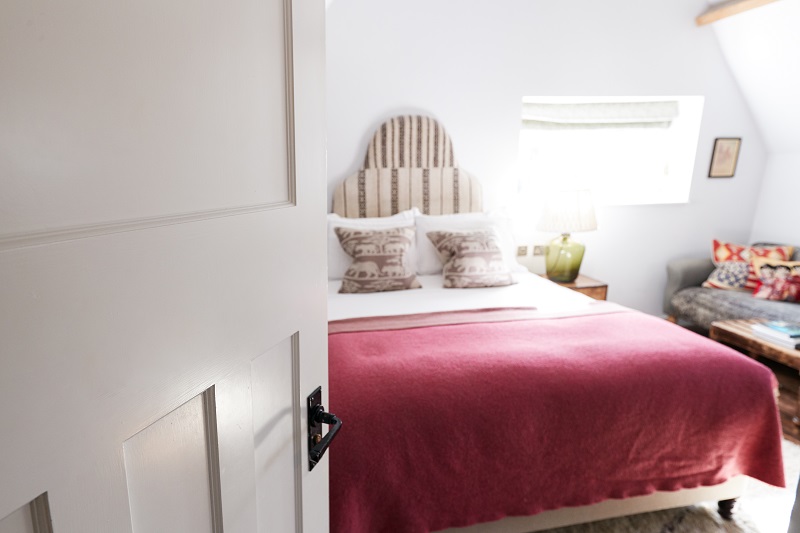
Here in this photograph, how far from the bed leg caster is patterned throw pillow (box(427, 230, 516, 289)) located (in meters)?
1.38

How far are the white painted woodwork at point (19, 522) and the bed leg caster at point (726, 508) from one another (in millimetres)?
2377

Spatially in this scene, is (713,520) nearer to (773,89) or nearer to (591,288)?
(591,288)

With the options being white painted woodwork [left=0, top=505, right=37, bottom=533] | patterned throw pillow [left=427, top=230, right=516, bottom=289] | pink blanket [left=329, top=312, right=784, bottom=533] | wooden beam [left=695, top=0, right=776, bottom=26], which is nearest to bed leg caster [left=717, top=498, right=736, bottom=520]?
pink blanket [left=329, top=312, right=784, bottom=533]

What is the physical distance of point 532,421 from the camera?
163 centimetres

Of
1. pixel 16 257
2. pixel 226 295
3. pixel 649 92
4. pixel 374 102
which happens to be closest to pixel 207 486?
pixel 226 295

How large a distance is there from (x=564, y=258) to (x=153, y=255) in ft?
11.0

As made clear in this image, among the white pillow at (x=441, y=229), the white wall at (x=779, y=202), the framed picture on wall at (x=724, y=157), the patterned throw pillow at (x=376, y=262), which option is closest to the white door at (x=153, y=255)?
the patterned throw pillow at (x=376, y=262)

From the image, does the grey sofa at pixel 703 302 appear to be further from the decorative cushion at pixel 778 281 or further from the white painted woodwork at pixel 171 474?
the white painted woodwork at pixel 171 474

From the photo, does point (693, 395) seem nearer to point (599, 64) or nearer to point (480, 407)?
point (480, 407)

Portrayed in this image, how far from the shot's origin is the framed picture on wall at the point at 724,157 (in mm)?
3967

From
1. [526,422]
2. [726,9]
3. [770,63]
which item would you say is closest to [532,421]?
[526,422]

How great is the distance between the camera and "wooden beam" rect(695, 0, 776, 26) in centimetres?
320

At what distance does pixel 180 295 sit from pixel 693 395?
185 centimetres

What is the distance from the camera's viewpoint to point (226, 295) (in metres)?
0.58
